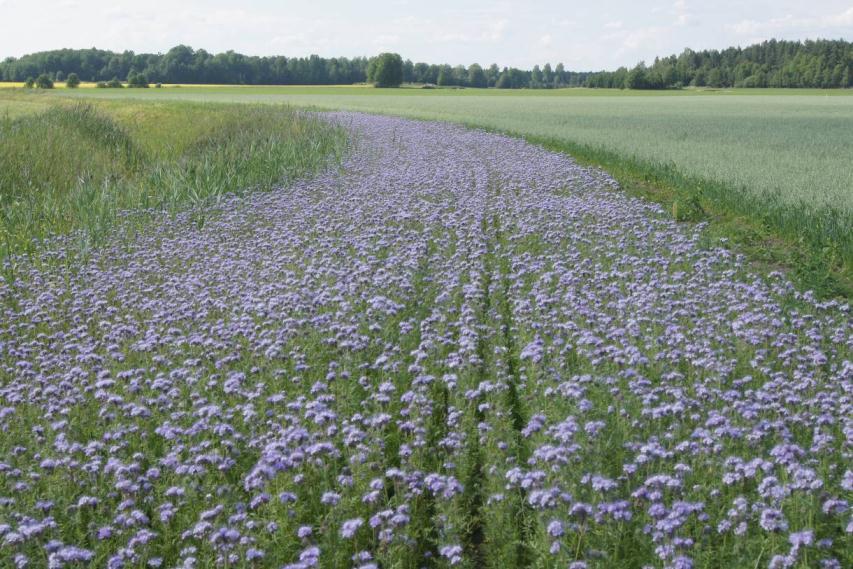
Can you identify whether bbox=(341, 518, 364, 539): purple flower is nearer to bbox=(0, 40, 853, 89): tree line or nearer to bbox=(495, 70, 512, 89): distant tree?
bbox=(0, 40, 853, 89): tree line

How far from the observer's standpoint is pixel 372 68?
11531 cm

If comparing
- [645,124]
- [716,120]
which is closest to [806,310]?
[645,124]

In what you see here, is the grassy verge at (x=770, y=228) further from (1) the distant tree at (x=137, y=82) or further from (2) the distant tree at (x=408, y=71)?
(2) the distant tree at (x=408, y=71)

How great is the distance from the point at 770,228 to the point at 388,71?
10649 cm

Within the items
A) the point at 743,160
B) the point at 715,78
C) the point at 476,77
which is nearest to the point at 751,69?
the point at 715,78

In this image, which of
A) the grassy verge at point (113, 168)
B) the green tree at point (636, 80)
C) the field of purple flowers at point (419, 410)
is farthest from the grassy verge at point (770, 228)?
the green tree at point (636, 80)

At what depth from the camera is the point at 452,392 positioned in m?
6.23

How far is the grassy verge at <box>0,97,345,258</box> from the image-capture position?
39.8 feet

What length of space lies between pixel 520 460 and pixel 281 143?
53.3 ft

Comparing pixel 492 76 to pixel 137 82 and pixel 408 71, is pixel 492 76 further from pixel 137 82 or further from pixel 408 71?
pixel 137 82

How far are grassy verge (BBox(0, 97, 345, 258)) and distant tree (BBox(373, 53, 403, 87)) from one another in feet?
289

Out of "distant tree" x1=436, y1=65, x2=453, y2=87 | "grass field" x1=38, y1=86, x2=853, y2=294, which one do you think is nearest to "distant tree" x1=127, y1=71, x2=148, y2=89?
"distant tree" x1=436, y1=65, x2=453, y2=87

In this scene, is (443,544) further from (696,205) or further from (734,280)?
(696,205)

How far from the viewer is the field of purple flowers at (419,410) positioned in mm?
4230
